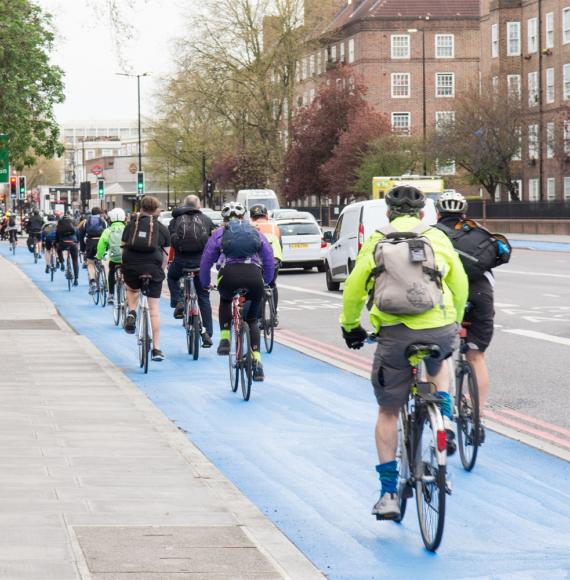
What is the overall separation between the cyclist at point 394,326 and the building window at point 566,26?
63.5 metres

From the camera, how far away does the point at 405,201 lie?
268 inches

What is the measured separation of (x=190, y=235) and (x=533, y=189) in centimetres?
5825

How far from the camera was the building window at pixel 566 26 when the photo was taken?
67.9 metres

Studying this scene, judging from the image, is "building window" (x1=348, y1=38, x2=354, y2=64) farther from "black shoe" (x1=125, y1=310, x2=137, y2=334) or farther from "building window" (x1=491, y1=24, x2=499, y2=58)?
"black shoe" (x1=125, y1=310, x2=137, y2=334)

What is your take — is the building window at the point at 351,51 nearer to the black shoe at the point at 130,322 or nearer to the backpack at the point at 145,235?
the black shoe at the point at 130,322

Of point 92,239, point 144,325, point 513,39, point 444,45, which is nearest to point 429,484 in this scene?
point 144,325

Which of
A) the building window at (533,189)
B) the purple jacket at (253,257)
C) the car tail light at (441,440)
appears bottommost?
the car tail light at (441,440)

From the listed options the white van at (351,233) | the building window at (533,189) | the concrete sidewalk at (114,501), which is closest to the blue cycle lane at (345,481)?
the concrete sidewalk at (114,501)

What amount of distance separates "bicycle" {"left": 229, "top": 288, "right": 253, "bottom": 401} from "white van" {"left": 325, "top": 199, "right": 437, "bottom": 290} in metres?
14.0

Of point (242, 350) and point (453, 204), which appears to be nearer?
point (453, 204)

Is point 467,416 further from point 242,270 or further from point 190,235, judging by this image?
point 190,235

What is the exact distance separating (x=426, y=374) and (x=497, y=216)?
59829 millimetres

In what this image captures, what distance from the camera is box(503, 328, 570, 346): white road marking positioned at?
→ 1681cm

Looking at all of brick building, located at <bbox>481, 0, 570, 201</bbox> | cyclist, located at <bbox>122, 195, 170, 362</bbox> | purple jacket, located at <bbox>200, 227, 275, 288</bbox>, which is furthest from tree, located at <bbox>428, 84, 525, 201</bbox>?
purple jacket, located at <bbox>200, 227, 275, 288</bbox>
